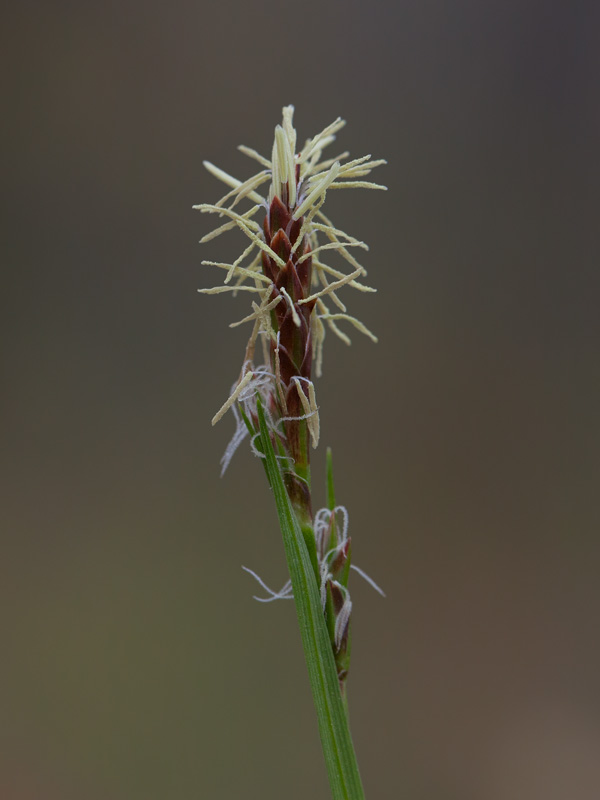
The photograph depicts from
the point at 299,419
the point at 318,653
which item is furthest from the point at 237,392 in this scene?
the point at 318,653

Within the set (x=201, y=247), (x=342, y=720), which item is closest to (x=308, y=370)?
(x=342, y=720)

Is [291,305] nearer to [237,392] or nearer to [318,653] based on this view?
[237,392]

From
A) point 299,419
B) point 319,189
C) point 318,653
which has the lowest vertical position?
point 318,653

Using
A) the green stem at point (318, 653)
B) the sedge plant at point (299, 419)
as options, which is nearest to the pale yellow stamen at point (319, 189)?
the sedge plant at point (299, 419)

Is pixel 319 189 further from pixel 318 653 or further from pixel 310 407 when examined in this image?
pixel 318 653

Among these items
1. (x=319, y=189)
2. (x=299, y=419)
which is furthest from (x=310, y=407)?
(x=319, y=189)

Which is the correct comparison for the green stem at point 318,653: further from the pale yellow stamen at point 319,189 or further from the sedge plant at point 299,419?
the pale yellow stamen at point 319,189

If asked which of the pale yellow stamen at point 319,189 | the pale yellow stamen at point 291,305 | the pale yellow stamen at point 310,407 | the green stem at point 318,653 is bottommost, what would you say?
the green stem at point 318,653

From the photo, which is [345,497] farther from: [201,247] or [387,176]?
[387,176]

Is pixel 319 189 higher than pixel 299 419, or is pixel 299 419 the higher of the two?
pixel 319 189
